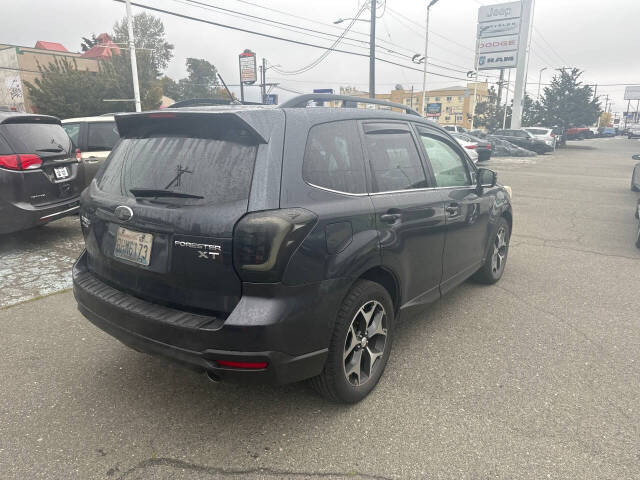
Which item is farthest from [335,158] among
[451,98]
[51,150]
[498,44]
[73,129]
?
[451,98]

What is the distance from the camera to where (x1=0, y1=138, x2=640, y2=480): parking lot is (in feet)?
7.30

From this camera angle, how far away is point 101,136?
7.60 metres

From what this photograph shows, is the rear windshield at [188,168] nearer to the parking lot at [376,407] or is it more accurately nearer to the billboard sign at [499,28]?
the parking lot at [376,407]

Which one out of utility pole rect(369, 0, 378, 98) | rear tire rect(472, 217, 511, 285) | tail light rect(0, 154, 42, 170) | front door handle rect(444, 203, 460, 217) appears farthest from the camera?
utility pole rect(369, 0, 378, 98)

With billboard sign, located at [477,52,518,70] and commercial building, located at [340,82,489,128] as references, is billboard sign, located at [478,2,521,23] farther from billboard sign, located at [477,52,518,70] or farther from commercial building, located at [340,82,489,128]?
commercial building, located at [340,82,489,128]

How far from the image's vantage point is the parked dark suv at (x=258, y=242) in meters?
2.12

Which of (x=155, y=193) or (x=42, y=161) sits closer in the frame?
(x=155, y=193)

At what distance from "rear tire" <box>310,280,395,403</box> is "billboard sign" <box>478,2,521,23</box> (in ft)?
126

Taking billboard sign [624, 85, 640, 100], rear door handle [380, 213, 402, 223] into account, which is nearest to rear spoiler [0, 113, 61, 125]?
rear door handle [380, 213, 402, 223]

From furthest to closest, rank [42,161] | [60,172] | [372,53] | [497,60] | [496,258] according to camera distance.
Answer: [497,60]
[372,53]
[60,172]
[42,161]
[496,258]

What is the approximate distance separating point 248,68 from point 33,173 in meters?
33.5

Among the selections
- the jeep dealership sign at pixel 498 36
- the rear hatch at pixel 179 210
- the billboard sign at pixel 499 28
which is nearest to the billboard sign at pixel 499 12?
the jeep dealership sign at pixel 498 36

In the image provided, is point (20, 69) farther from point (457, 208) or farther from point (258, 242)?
point (258, 242)

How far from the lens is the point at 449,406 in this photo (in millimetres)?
2680
